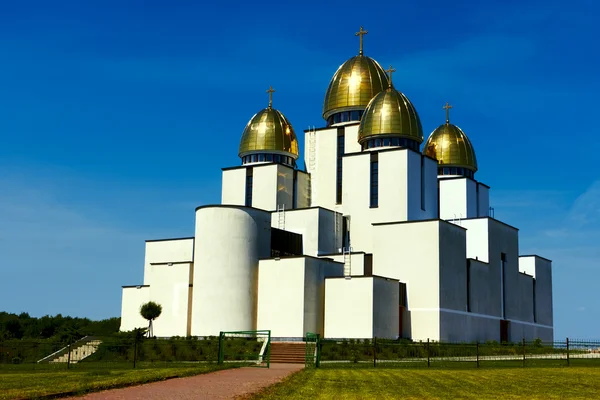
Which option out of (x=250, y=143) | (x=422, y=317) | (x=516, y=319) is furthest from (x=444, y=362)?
(x=250, y=143)

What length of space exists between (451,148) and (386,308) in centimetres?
2172

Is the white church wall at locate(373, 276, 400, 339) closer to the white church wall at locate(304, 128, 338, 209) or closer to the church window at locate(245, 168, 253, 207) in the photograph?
the white church wall at locate(304, 128, 338, 209)

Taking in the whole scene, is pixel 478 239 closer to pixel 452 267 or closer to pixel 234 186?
pixel 452 267

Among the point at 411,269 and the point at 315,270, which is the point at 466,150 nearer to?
the point at 411,269

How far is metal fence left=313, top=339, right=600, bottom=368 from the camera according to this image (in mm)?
37750

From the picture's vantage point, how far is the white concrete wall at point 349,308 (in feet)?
155

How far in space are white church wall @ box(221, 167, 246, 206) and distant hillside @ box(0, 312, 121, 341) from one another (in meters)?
12.6

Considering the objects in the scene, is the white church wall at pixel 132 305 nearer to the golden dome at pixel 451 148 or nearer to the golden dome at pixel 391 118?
the golden dome at pixel 391 118

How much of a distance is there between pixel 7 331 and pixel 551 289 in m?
44.1

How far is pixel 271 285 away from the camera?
4869cm

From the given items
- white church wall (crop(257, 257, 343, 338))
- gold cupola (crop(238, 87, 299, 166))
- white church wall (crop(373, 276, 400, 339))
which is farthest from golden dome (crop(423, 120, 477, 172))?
white church wall (crop(257, 257, 343, 338))

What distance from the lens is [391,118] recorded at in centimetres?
5762

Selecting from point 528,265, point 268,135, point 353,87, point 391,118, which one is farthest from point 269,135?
point 528,265

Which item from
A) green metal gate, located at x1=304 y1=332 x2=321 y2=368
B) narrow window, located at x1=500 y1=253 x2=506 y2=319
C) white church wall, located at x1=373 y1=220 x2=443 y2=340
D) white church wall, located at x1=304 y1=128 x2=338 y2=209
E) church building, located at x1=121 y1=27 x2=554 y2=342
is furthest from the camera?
white church wall, located at x1=304 y1=128 x2=338 y2=209
